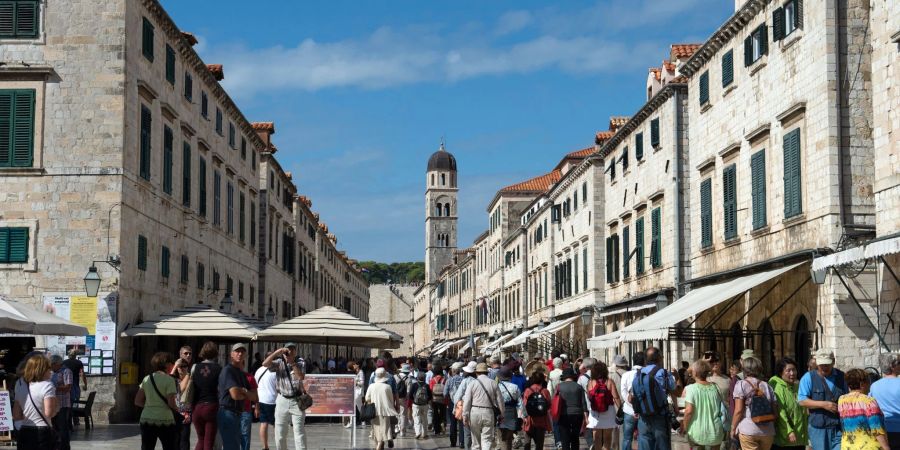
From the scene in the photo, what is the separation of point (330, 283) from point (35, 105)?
188 feet

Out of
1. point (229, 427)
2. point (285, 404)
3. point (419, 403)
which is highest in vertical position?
point (285, 404)

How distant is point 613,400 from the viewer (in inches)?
662

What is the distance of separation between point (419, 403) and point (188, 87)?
13587 mm

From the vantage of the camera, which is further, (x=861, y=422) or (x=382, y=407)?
(x=382, y=407)

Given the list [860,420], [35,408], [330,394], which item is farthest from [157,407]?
[860,420]

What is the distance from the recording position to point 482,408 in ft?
52.3

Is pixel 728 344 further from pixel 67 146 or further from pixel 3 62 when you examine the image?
pixel 3 62

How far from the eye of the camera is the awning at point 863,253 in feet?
51.6

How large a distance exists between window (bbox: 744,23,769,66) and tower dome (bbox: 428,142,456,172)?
11818 centimetres

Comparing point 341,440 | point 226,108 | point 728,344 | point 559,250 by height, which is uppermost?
point 226,108

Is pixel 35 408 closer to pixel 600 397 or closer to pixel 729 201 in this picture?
pixel 600 397

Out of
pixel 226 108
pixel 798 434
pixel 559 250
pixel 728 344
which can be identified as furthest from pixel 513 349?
pixel 798 434

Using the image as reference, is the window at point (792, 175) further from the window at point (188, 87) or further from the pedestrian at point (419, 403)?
the window at point (188, 87)

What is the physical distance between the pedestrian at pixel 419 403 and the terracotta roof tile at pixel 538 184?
1875 inches
